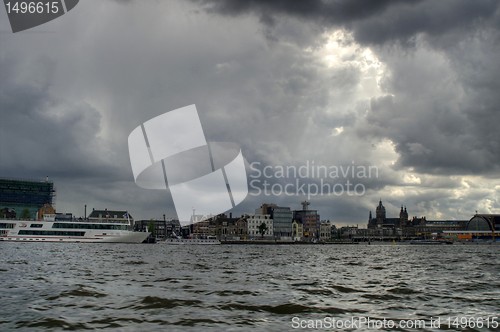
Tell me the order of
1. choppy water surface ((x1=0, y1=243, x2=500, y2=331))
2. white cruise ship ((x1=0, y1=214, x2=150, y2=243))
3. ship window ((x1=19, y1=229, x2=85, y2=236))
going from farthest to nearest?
ship window ((x1=19, y1=229, x2=85, y2=236)) → white cruise ship ((x1=0, y1=214, x2=150, y2=243)) → choppy water surface ((x1=0, y1=243, x2=500, y2=331))

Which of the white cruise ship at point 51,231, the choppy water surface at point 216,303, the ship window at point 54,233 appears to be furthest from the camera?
the ship window at point 54,233

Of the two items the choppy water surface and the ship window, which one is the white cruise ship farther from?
the choppy water surface

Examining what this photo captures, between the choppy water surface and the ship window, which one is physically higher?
the choppy water surface

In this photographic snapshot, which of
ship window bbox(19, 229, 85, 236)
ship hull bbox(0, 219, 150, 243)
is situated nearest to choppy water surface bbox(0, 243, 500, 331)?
ship hull bbox(0, 219, 150, 243)

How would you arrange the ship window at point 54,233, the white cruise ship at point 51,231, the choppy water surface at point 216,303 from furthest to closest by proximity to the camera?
the ship window at point 54,233 < the white cruise ship at point 51,231 < the choppy water surface at point 216,303

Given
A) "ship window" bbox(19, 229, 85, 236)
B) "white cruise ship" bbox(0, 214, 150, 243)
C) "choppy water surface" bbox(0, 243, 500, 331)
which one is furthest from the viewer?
"ship window" bbox(19, 229, 85, 236)

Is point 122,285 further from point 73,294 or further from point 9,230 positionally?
point 9,230

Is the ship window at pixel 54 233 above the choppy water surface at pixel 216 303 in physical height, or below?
below

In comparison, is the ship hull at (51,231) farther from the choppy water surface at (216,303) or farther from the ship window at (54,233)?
the choppy water surface at (216,303)

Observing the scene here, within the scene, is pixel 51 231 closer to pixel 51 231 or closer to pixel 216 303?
pixel 51 231

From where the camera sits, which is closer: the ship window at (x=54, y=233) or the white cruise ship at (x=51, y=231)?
the white cruise ship at (x=51, y=231)

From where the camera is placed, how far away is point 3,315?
15789mm

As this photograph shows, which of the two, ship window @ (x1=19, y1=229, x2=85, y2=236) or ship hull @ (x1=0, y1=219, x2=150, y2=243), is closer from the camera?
ship hull @ (x1=0, y1=219, x2=150, y2=243)

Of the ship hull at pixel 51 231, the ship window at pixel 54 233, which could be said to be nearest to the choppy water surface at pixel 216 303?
the ship hull at pixel 51 231
